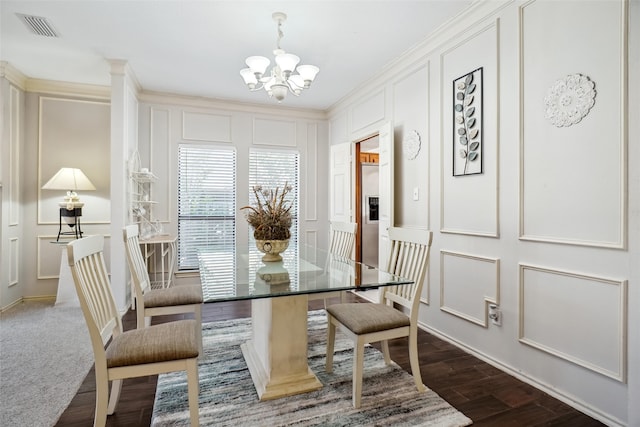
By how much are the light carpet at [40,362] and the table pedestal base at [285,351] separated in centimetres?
116

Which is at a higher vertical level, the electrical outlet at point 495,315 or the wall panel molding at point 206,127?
the wall panel molding at point 206,127

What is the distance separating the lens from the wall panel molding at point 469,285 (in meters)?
2.45

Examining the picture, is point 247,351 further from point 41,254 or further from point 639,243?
point 41,254

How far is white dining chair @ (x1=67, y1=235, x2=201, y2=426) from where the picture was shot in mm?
1455

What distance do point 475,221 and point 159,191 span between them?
3.99 metres

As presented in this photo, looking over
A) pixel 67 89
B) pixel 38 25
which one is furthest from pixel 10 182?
pixel 38 25

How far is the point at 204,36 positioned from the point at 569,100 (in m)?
2.89

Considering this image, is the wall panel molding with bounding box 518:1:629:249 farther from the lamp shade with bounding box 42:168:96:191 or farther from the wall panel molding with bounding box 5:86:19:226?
the wall panel molding with bounding box 5:86:19:226

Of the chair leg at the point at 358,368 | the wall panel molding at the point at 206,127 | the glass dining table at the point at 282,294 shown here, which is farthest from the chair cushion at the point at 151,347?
the wall panel molding at the point at 206,127

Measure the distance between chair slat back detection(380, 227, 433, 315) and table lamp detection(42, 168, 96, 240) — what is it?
3675mm

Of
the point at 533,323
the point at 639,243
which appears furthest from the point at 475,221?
the point at 639,243

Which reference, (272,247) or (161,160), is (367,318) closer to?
(272,247)

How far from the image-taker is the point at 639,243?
1.61m

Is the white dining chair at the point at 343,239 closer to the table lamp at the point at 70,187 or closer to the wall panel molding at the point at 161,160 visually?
the wall panel molding at the point at 161,160
